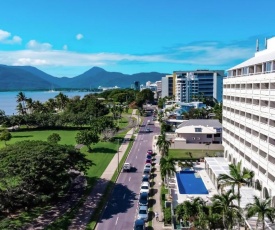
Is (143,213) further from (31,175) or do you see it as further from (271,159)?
(271,159)

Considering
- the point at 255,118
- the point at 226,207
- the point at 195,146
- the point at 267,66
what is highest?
the point at 267,66

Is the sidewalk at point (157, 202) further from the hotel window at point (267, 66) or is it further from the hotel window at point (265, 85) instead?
the hotel window at point (267, 66)

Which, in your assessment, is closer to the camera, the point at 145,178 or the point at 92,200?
the point at 92,200

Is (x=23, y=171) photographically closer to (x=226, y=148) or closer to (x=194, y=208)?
(x=194, y=208)

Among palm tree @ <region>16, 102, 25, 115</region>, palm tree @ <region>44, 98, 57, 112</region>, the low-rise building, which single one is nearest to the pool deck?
the low-rise building

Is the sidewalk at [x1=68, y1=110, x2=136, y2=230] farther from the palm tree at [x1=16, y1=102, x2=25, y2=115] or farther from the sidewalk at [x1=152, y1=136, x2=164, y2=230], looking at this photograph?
the palm tree at [x1=16, y1=102, x2=25, y2=115]

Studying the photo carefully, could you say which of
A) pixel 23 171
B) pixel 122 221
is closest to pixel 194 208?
pixel 122 221

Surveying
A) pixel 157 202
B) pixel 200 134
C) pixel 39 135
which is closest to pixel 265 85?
pixel 157 202
